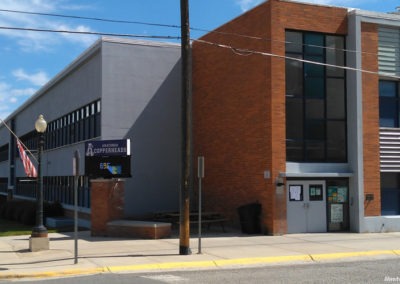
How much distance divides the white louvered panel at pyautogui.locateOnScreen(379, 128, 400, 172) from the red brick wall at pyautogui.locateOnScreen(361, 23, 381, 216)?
36 centimetres

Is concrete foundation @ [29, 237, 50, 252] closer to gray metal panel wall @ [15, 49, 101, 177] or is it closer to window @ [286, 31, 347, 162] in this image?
window @ [286, 31, 347, 162]

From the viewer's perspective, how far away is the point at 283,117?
20078mm

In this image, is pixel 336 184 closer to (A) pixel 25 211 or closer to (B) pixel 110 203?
(B) pixel 110 203

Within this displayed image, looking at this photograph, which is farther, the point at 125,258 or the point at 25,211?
the point at 25,211

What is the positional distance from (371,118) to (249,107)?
15.5 ft

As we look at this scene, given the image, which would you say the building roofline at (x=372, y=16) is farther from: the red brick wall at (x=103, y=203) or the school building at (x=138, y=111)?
the red brick wall at (x=103, y=203)

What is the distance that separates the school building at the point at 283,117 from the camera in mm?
20266

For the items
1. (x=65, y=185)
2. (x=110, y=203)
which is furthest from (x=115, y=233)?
(x=65, y=185)

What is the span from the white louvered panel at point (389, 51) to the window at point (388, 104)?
0.59 meters

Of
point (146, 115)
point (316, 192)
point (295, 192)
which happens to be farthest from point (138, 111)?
point (316, 192)

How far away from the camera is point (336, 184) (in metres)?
21.2

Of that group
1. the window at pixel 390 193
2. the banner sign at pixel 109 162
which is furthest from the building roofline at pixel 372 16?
the banner sign at pixel 109 162

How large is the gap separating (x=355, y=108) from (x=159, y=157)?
9.25 meters

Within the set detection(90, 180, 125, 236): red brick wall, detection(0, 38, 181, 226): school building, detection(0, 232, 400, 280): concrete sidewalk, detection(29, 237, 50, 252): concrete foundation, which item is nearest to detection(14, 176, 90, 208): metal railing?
detection(0, 38, 181, 226): school building
